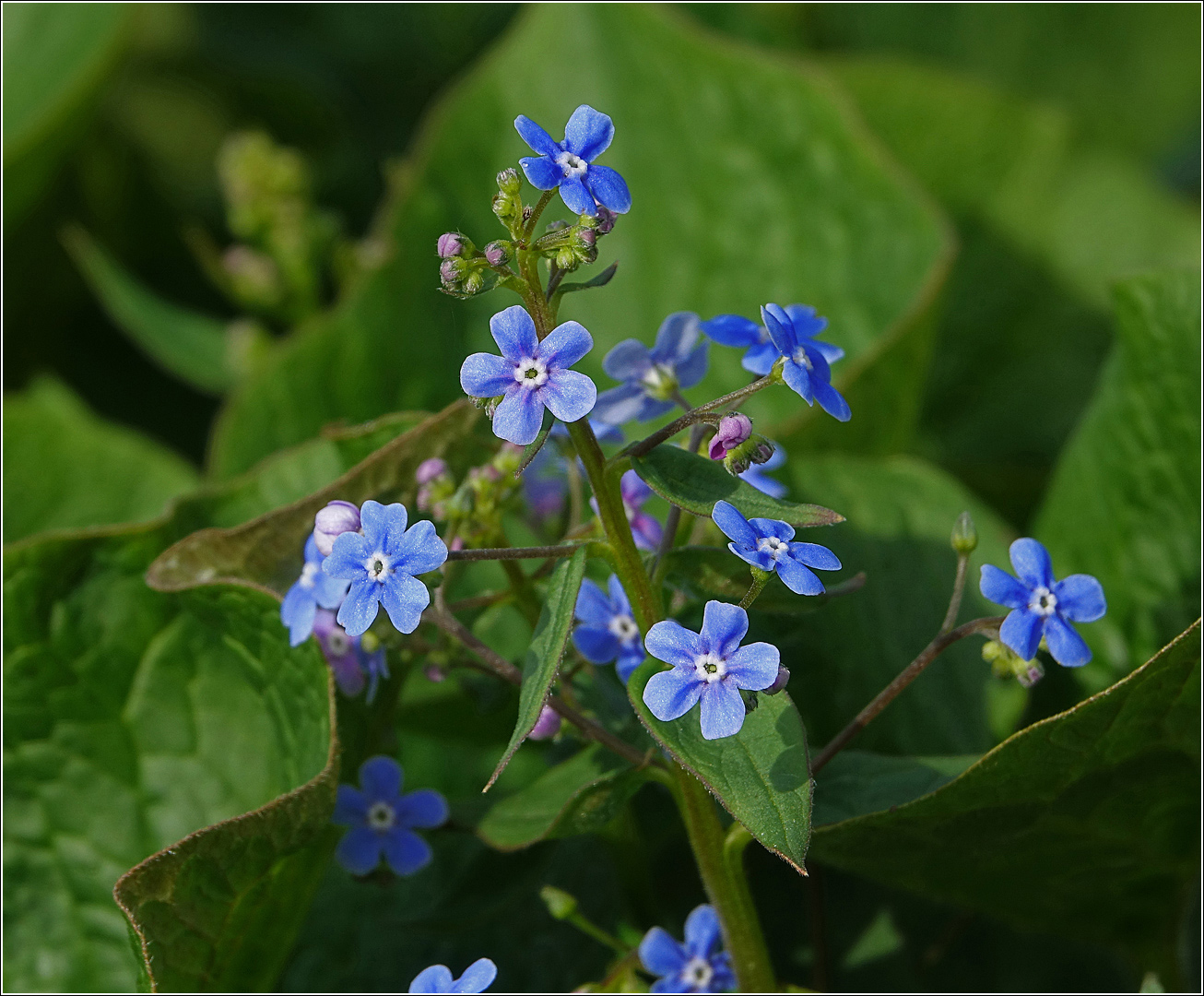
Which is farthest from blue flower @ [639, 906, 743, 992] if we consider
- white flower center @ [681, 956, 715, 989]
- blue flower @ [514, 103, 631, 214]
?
blue flower @ [514, 103, 631, 214]

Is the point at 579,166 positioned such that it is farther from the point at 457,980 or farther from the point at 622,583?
the point at 457,980

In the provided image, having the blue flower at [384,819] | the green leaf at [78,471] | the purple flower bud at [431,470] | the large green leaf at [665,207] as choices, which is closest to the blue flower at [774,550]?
the purple flower bud at [431,470]

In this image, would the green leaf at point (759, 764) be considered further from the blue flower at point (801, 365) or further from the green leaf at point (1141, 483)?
the green leaf at point (1141, 483)

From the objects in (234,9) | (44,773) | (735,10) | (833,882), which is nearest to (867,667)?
(833,882)

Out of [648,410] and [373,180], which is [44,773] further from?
[373,180]

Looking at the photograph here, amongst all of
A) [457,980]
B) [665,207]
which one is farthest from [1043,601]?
[665,207]

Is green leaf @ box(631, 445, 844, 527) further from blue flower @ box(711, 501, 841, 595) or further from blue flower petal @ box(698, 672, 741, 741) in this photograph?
blue flower petal @ box(698, 672, 741, 741)
